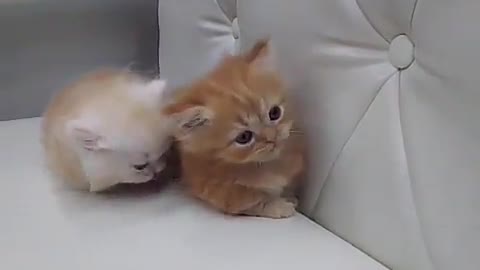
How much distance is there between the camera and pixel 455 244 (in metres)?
0.72

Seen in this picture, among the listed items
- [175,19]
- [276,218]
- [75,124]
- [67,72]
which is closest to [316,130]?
[276,218]

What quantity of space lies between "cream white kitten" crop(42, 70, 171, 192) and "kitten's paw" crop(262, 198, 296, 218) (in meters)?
0.17

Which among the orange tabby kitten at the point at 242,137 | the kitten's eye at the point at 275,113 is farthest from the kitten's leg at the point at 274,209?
the kitten's eye at the point at 275,113

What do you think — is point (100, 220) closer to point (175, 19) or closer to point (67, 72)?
point (175, 19)

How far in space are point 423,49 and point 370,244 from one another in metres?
0.23

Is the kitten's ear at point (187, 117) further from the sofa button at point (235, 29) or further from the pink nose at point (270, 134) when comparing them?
the sofa button at point (235, 29)

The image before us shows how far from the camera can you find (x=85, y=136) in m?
1.02

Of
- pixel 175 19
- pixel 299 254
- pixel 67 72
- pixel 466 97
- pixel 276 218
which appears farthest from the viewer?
pixel 67 72

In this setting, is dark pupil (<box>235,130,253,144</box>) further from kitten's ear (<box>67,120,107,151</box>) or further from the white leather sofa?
kitten's ear (<box>67,120,107,151</box>)

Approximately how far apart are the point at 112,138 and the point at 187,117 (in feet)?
0.55

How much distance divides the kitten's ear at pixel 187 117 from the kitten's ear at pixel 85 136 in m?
0.13

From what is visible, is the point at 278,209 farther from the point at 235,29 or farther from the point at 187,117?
the point at 235,29

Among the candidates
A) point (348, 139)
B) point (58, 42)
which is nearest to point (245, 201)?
point (348, 139)

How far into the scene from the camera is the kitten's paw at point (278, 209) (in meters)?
0.93
